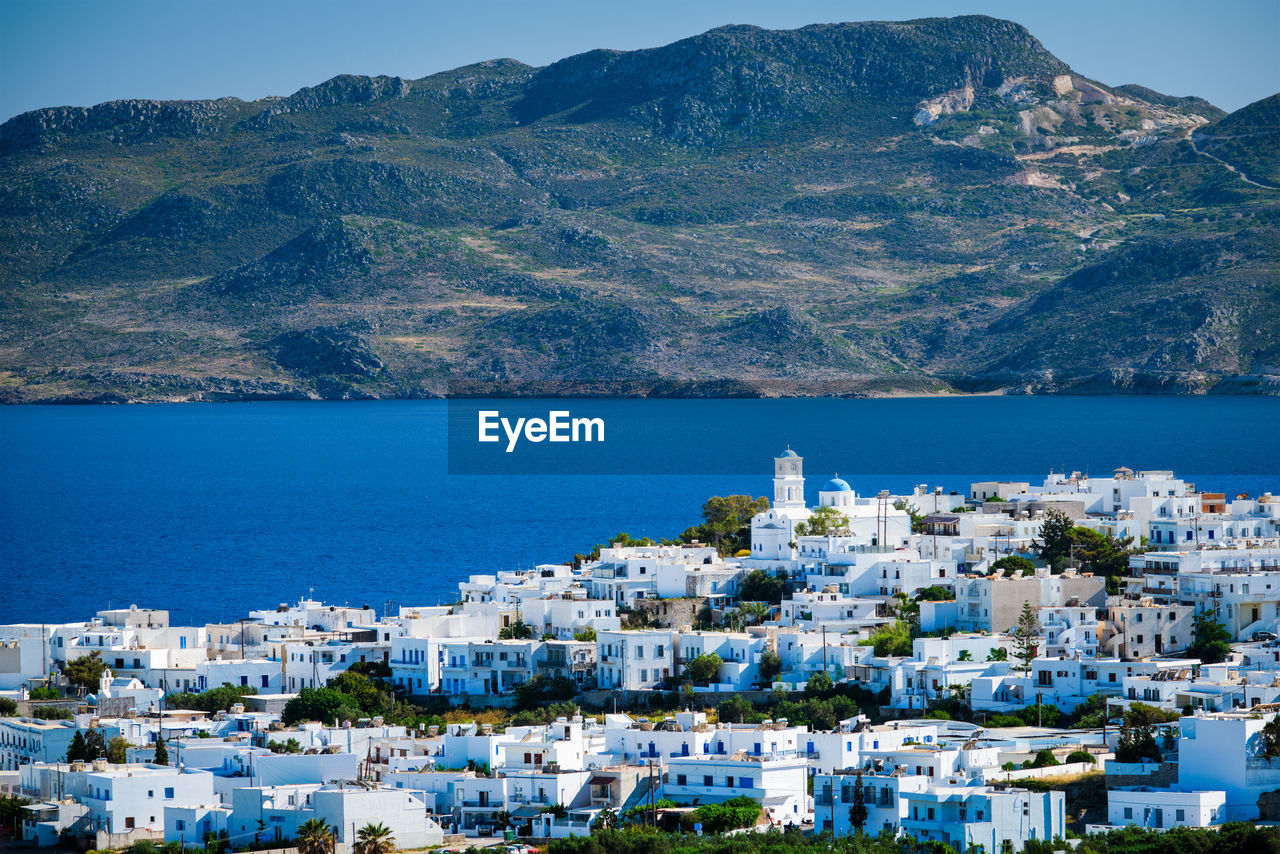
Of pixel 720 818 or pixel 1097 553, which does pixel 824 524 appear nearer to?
pixel 1097 553

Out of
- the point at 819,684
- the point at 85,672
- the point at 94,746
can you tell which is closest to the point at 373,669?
the point at 85,672

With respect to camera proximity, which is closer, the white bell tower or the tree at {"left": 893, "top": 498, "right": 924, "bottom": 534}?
the tree at {"left": 893, "top": 498, "right": 924, "bottom": 534}

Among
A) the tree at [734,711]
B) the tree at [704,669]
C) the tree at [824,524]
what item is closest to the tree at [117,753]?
the tree at [734,711]

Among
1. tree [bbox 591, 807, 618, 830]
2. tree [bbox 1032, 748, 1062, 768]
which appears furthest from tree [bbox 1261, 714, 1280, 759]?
tree [bbox 591, 807, 618, 830]

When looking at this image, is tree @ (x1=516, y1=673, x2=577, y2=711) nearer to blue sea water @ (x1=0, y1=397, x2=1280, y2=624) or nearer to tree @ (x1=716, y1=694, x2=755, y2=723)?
tree @ (x1=716, y1=694, x2=755, y2=723)

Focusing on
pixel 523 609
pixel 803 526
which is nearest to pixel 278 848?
pixel 523 609
